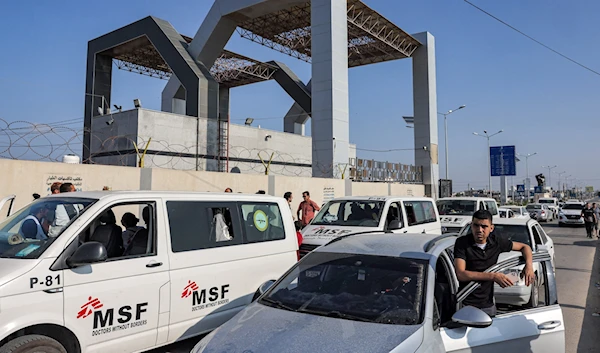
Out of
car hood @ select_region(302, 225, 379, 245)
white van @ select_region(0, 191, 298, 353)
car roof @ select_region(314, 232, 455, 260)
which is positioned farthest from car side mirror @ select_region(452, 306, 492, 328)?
car hood @ select_region(302, 225, 379, 245)

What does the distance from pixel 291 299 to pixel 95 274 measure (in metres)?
1.90

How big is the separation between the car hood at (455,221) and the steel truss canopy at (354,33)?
45.7 feet

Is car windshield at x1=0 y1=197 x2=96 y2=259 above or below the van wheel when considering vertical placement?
above

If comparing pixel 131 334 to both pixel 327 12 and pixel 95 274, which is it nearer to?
pixel 95 274

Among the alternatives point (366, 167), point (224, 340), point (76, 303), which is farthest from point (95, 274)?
point (366, 167)

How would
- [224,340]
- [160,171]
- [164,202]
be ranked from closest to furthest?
[224,340] < [164,202] < [160,171]

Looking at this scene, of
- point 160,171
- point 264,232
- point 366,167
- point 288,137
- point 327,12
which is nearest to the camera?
point 264,232

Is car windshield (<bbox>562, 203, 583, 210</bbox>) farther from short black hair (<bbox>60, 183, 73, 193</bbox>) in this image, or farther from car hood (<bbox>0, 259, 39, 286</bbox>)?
car hood (<bbox>0, 259, 39, 286</bbox>)

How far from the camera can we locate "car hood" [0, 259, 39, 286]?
3379 mm

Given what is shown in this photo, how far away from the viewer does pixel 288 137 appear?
2872 cm

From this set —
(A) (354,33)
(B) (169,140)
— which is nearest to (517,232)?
(B) (169,140)

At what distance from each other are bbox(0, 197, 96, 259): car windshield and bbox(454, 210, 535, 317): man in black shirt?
3689mm

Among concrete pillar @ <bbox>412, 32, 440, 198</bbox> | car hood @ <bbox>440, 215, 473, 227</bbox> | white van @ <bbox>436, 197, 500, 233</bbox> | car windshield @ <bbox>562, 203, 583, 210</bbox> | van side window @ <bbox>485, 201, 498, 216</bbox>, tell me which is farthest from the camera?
concrete pillar @ <bbox>412, 32, 440, 198</bbox>

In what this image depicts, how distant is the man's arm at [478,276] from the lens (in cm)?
363
